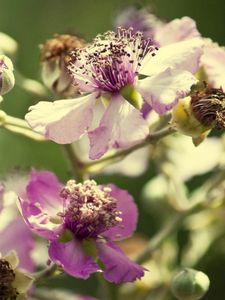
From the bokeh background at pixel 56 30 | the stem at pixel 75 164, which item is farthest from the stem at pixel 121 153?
the bokeh background at pixel 56 30

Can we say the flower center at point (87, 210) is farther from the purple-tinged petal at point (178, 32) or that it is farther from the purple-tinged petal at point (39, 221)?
the purple-tinged petal at point (178, 32)

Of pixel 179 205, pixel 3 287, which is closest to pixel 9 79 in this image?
pixel 3 287

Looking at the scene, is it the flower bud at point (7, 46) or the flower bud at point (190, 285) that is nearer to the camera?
the flower bud at point (190, 285)

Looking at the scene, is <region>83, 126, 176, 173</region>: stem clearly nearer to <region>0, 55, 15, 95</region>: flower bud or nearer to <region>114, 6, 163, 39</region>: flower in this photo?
<region>0, 55, 15, 95</region>: flower bud

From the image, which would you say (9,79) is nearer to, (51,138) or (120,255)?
(51,138)

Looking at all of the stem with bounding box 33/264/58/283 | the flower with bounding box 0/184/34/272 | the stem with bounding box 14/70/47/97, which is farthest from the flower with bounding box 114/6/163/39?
the stem with bounding box 33/264/58/283

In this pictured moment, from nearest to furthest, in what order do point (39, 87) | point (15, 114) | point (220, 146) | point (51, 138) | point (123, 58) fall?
point (51, 138) < point (123, 58) < point (39, 87) < point (220, 146) < point (15, 114)
